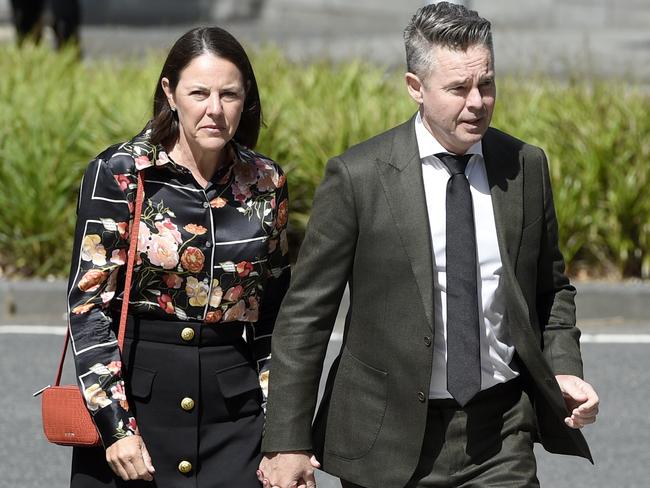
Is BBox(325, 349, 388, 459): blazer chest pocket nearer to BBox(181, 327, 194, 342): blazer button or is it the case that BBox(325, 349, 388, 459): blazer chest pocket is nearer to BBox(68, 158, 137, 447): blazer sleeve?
BBox(181, 327, 194, 342): blazer button

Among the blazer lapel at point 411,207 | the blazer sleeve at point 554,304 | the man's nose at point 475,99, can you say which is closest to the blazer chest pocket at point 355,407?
the blazer lapel at point 411,207

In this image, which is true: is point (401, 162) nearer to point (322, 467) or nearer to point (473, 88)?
point (473, 88)

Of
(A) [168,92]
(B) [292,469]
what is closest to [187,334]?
(B) [292,469]

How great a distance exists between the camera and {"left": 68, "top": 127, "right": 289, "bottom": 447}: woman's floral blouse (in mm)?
3732

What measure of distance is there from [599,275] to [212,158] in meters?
5.97

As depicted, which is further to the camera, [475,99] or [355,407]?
[355,407]

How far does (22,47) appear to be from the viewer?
13609 millimetres

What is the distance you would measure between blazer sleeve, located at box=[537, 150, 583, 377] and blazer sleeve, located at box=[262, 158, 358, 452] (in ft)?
1.81

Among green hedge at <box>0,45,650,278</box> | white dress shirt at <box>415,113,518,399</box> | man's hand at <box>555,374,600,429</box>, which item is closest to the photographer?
white dress shirt at <box>415,113,518,399</box>

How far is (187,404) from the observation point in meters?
3.85

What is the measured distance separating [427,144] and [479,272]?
1.19ft

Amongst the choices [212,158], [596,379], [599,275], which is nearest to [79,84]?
[599,275]

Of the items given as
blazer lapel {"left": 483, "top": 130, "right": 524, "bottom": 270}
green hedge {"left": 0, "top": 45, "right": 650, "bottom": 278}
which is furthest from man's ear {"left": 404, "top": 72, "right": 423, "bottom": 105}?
green hedge {"left": 0, "top": 45, "right": 650, "bottom": 278}

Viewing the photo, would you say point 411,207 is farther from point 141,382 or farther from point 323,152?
point 323,152
